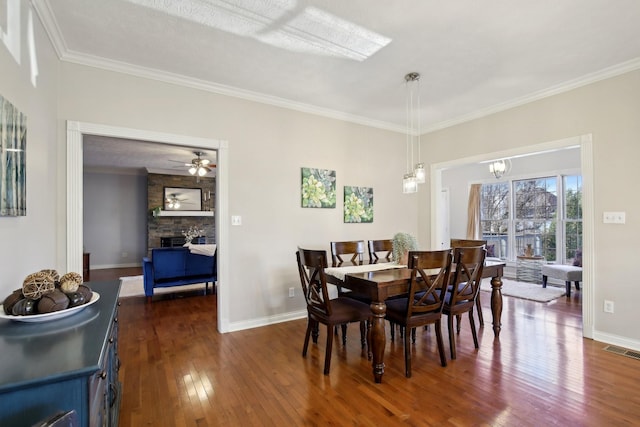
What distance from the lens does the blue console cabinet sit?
2.91 feet

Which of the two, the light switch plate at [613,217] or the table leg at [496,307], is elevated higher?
the light switch plate at [613,217]

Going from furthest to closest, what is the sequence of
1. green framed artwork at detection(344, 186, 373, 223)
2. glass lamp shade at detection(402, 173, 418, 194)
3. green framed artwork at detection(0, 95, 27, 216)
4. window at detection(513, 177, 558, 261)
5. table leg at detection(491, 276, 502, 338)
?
window at detection(513, 177, 558, 261)
green framed artwork at detection(344, 186, 373, 223)
table leg at detection(491, 276, 502, 338)
glass lamp shade at detection(402, 173, 418, 194)
green framed artwork at detection(0, 95, 27, 216)

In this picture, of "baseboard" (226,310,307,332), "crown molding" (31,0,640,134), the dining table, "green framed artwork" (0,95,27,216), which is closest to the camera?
"green framed artwork" (0,95,27,216)

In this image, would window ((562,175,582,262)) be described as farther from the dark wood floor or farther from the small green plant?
the small green plant

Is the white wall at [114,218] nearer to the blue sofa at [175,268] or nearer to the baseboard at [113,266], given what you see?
the baseboard at [113,266]

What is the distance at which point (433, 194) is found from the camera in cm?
506

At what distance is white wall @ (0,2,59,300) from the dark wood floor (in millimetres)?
1104

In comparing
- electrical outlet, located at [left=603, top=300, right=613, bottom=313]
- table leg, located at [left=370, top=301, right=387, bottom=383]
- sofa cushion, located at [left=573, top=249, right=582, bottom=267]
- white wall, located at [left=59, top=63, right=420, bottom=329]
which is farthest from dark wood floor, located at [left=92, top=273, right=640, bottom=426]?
sofa cushion, located at [left=573, top=249, right=582, bottom=267]

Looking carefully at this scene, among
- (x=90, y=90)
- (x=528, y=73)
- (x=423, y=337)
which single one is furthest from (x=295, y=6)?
(x=423, y=337)

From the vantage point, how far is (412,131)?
5172mm

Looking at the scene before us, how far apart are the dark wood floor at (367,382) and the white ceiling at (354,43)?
2.70m

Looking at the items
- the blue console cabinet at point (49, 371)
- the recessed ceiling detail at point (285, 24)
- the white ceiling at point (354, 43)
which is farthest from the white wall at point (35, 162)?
the recessed ceiling detail at point (285, 24)

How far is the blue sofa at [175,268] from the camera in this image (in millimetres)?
4902

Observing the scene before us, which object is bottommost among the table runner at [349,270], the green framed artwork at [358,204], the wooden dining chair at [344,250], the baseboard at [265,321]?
the baseboard at [265,321]
